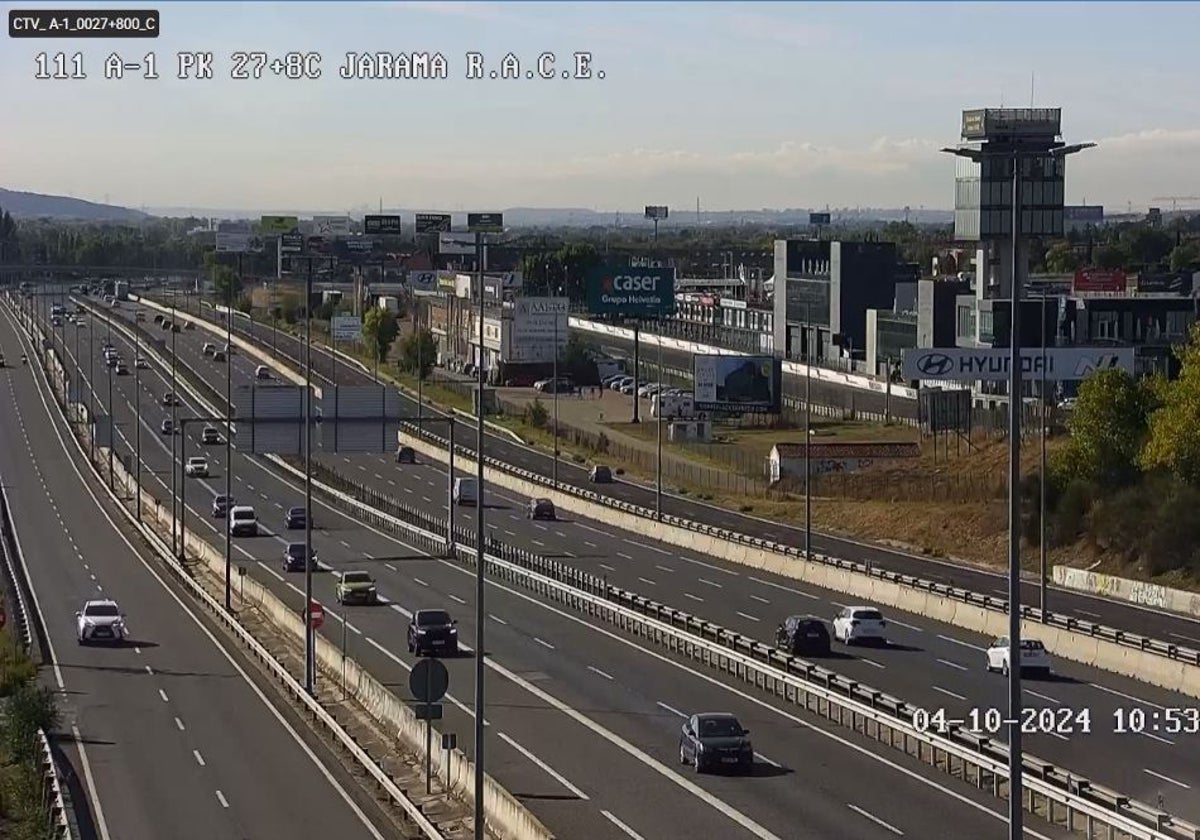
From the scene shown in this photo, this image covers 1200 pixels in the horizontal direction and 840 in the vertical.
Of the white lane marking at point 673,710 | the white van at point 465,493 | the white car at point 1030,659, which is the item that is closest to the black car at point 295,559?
the white van at point 465,493

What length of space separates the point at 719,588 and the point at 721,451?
38195mm

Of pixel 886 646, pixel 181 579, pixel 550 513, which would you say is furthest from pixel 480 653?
pixel 550 513

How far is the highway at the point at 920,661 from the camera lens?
30.0 meters

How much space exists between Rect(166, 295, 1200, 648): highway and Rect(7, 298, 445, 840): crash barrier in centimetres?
1785

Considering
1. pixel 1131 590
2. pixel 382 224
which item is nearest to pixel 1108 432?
pixel 1131 590

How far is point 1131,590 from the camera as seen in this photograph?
170 ft

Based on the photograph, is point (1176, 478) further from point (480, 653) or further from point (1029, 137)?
point (480, 653)

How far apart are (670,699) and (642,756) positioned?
18.6 feet

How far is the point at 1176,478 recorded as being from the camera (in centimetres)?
6144

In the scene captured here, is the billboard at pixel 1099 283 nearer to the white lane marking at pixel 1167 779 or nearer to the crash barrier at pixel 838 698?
the crash barrier at pixel 838 698

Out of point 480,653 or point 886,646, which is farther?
point 886,646

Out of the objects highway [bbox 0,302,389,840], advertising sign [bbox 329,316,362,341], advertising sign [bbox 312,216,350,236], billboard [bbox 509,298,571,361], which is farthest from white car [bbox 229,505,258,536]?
advertising sign [bbox 312,216,350,236]

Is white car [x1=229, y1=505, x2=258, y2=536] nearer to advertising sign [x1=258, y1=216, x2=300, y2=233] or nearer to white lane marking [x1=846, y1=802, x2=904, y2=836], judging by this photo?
advertising sign [x1=258, y1=216, x2=300, y2=233]

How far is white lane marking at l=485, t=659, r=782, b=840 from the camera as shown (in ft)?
89.1
